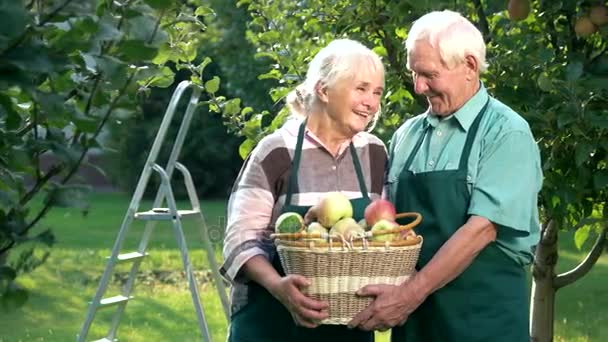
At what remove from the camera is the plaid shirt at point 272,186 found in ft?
10.9

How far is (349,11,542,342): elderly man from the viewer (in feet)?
10.2

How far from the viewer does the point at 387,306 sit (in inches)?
121

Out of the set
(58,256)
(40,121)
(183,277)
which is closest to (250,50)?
(58,256)

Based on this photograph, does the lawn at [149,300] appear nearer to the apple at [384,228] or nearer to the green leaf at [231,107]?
the green leaf at [231,107]

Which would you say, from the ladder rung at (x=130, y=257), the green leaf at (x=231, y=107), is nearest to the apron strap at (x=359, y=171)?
the green leaf at (x=231, y=107)

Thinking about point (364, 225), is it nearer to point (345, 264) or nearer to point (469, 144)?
point (345, 264)

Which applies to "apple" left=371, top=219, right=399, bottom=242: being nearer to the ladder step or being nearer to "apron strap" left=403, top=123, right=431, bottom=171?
"apron strap" left=403, top=123, right=431, bottom=171

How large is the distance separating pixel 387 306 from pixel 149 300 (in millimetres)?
8295

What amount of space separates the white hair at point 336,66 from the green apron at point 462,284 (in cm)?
31

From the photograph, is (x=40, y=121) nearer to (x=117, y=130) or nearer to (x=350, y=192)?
(x=117, y=130)

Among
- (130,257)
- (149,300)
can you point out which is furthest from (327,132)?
(149,300)

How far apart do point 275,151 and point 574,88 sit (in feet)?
4.73

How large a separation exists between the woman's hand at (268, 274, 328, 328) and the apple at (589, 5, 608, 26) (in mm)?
1962

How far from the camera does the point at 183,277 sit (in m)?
12.8
